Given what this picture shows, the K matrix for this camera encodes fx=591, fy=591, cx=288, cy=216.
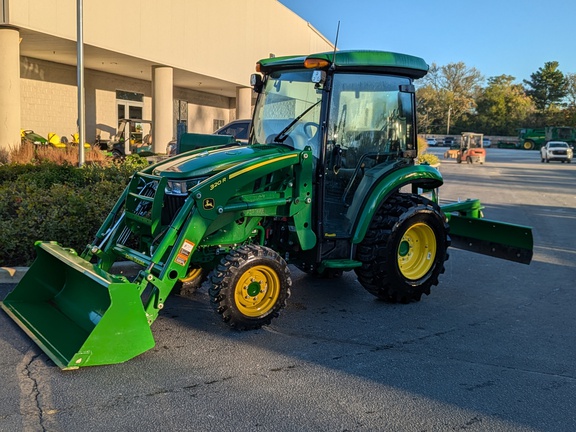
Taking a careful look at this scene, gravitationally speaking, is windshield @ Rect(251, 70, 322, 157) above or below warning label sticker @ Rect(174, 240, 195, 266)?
above

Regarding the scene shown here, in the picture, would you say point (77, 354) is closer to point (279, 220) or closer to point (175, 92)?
point (279, 220)

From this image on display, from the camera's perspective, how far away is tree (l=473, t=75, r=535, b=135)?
289 ft

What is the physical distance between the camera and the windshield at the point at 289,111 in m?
6.01

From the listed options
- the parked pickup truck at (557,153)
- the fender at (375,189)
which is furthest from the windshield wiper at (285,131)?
the parked pickup truck at (557,153)

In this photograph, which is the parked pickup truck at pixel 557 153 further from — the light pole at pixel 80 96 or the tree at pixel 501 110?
the tree at pixel 501 110

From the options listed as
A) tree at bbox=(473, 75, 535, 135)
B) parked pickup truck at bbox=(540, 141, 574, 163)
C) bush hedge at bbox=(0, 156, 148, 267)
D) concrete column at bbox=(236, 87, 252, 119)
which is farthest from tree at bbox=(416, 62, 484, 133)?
bush hedge at bbox=(0, 156, 148, 267)

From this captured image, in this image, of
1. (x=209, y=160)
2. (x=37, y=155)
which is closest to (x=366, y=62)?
(x=209, y=160)

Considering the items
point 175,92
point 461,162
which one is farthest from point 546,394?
point 461,162

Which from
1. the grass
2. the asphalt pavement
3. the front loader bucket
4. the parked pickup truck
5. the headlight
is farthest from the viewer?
the parked pickup truck

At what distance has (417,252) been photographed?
22.2 ft

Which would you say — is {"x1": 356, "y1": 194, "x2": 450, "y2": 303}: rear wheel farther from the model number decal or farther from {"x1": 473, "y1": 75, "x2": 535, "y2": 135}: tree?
{"x1": 473, "y1": 75, "x2": 535, "y2": 135}: tree

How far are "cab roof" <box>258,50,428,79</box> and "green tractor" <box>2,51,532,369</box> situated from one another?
2cm

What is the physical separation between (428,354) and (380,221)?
1.62 m

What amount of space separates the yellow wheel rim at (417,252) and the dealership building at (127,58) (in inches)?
449
